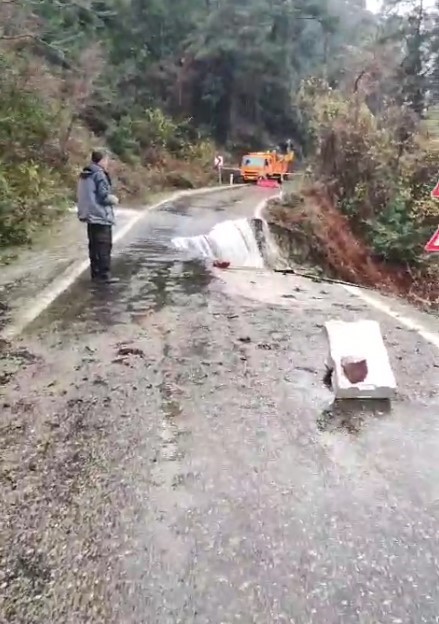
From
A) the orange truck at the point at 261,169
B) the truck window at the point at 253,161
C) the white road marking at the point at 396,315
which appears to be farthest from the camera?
the truck window at the point at 253,161

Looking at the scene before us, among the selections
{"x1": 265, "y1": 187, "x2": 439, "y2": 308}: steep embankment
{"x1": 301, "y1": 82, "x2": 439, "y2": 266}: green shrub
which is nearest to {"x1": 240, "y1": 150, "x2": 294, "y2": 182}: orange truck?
{"x1": 301, "y1": 82, "x2": 439, "y2": 266}: green shrub

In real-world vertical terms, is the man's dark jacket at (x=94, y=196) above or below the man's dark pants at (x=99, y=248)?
above

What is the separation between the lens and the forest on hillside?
745 inches

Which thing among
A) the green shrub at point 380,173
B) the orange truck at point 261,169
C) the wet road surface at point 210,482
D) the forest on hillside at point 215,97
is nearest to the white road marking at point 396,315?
the wet road surface at point 210,482

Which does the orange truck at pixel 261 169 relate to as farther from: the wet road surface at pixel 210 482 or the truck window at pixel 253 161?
the wet road surface at pixel 210 482

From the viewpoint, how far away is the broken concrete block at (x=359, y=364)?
5227mm

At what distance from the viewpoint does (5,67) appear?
1809cm

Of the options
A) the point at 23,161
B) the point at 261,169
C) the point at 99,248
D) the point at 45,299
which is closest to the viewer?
the point at 45,299

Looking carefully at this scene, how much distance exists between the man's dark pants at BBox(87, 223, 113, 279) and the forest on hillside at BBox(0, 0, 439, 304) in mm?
4195

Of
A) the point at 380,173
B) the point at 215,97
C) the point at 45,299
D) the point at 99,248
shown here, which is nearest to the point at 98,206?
the point at 99,248

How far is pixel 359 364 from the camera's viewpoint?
5.42 metres

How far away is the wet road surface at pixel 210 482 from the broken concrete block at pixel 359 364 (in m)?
0.13

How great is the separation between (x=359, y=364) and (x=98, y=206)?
4783 mm

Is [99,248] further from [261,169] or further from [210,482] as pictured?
[261,169]
